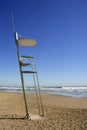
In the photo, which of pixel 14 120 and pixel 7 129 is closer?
pixel 7 129

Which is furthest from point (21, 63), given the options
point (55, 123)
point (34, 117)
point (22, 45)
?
point (55, 123)

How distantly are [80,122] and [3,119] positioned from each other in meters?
3.25

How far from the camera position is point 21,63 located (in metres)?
9.77

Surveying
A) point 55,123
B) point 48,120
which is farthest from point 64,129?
point 48,120

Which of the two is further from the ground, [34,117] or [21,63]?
[21,63]

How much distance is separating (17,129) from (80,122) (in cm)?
261

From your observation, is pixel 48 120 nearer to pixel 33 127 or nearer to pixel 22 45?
pixel 33 127

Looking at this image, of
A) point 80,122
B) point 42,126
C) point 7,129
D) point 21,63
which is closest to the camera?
point 7,129

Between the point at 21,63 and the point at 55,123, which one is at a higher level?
the point at 21,63

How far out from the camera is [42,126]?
25.7ft

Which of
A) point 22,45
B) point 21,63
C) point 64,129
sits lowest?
point 64,129

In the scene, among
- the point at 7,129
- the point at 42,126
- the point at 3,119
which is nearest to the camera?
the point at 7,129

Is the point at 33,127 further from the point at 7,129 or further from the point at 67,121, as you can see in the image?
the point at 67,121

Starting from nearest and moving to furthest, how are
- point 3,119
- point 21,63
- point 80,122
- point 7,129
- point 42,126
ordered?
1. point 7,129
2. point 42,126
3. point 80,122
4. point 3,119
5. point 21,63
